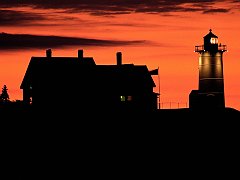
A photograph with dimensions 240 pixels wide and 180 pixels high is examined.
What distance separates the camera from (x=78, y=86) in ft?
259

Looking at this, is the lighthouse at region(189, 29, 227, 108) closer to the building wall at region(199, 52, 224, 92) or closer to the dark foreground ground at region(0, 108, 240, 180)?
the building wall at region(199, 52, 224, 92)

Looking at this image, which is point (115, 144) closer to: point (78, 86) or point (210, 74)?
point (78, 86)

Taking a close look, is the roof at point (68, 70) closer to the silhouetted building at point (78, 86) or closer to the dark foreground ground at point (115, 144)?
the silhouetted building at point (78, 86)

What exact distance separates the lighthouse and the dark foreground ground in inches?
527

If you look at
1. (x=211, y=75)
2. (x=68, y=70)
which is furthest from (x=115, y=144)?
(x=211, y=75)

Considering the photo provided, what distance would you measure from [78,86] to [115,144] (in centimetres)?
2336

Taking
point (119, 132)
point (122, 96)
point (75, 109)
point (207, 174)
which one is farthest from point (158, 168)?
point (122, 96)

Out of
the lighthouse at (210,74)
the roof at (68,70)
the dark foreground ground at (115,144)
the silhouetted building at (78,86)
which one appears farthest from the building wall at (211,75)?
the dark foreground ground at (115,144)

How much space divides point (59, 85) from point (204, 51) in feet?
64.8

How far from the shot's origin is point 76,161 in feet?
165

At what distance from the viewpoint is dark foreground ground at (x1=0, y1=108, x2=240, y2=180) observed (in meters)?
47.4

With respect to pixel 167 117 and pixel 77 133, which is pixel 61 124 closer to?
pixel 77 133

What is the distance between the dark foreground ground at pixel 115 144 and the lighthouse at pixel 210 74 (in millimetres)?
13374

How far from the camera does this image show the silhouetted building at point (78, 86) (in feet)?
255
